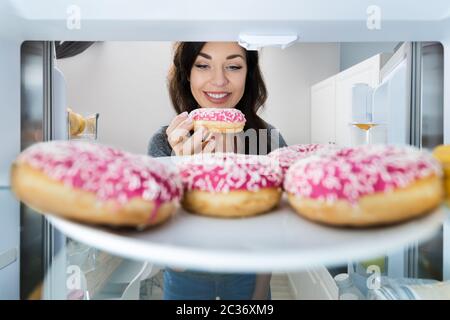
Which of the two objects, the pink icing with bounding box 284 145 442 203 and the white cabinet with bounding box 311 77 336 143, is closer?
the pink icing with bounding box 284 145 442 203

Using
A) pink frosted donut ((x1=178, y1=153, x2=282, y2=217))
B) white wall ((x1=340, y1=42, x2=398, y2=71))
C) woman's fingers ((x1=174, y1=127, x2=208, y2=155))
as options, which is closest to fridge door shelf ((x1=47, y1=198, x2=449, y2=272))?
pink frosted donut ((x1=178, y1=153, x2=282, y2=217))

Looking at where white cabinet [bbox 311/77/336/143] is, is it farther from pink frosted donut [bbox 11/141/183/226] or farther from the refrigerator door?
the refrigerator door

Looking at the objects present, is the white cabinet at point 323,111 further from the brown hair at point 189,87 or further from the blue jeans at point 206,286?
A: the blue jeans at point 206,286

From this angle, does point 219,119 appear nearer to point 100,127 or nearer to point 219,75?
point 219,75

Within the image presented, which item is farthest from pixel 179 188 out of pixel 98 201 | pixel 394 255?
pixel 394 255

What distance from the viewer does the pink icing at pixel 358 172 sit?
0.37 meters

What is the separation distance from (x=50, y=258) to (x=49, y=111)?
29 centimetres

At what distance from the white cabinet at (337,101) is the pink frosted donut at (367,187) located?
11.0 inches

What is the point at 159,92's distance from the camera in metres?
0.70

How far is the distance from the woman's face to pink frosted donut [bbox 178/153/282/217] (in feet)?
A: 0.89

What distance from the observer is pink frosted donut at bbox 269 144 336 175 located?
0.58 meters

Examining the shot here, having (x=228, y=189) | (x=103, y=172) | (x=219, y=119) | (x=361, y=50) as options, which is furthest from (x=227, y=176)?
(x=361, y=50)
